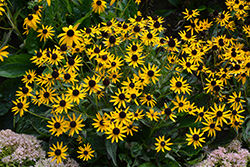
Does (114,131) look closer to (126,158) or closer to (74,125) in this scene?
(74,125)

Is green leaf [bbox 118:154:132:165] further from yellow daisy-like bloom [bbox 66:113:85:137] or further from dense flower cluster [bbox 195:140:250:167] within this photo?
dense flower cluster [bbox 195:140:250:167]

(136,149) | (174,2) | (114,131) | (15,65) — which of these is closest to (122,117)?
(114,131)

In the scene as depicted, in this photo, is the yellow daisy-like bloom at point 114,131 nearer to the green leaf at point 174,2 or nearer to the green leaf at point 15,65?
the green leaf at point 15,65

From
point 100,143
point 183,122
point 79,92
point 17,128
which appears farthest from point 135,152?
point 17,128

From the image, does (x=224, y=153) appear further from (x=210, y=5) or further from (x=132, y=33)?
(x=210, y=5)

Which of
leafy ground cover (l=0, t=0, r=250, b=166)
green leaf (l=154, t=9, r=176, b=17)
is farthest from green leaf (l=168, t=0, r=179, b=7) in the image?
leafy ground cover (l=0, t=0, r=250, b=166)

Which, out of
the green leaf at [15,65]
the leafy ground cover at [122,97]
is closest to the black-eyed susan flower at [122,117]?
the leafy ground cover at [122,97]
